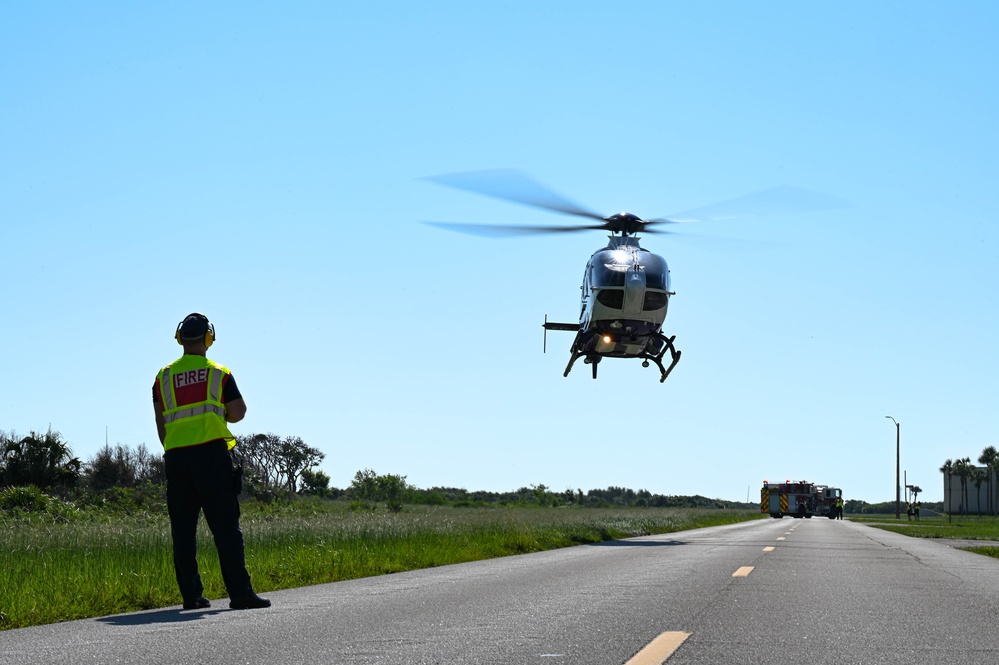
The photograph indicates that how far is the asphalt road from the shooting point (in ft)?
20.5

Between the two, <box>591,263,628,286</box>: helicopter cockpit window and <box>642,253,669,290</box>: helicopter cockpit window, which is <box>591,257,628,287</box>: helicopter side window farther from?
<box>642,253,669,290</box>: helicopter cockpit window

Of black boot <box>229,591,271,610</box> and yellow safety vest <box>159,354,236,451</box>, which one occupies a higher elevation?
yellow safety vest <box>159,354,236,451</box>

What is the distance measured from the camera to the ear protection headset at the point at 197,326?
28.6 ft

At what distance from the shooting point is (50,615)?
8.48 m

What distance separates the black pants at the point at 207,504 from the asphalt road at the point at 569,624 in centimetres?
36

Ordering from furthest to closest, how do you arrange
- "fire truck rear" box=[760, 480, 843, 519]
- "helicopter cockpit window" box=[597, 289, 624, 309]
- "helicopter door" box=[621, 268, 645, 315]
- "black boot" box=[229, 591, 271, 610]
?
"fire truck rear" box=[760, 480, 843, 519], "helicopter cockpit window" box=[597, 289, 624, 309], "helicopter door" box=[621, 268, 645, 315], "black boot" box=[229, 591, 271, 610]

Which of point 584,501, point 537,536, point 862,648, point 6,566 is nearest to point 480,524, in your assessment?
point 537,536

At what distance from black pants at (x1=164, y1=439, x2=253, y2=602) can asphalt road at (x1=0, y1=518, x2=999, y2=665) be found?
363 millimetres

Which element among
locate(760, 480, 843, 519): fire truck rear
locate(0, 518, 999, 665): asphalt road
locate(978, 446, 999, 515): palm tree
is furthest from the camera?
locate(978, 446, 999, 515): palm tree

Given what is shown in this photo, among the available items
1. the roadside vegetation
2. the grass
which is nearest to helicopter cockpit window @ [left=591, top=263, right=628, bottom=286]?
the roadside vegetation

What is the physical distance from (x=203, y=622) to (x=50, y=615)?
1.57 metres

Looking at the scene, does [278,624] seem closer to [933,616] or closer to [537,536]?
[933,616]

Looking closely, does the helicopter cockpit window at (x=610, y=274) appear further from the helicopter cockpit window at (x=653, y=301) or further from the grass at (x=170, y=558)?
the grass at (x=170, y=558)

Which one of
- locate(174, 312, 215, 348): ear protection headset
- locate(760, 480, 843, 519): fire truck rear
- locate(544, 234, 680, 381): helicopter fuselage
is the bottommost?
locate(760, 480, 843, 519): fire truck rear
